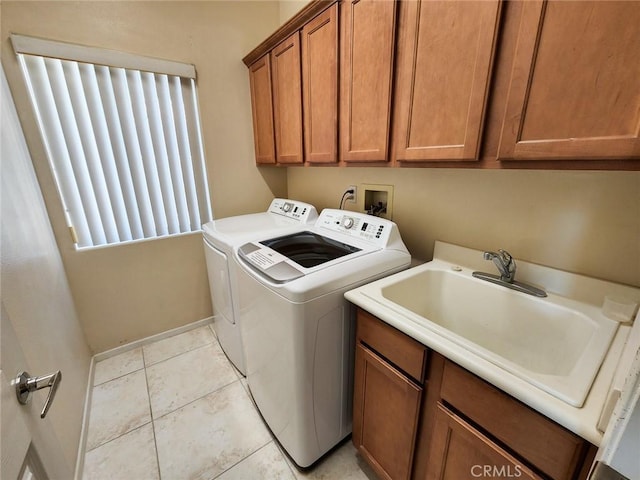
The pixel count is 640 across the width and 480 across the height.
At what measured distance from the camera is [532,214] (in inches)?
41.7

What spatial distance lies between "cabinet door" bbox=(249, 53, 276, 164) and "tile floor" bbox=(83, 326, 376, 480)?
5.46ft

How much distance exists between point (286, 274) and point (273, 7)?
2330 millimetres

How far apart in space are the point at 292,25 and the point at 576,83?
1.41m

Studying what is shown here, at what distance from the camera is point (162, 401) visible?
1.68 meters

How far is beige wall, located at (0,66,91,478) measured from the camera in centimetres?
66

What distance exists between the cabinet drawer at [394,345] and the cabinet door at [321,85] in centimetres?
89

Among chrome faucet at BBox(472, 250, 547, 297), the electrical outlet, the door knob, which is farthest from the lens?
the electrical outlet

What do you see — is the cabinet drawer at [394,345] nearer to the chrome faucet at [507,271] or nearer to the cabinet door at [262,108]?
the chrome faucet at [507,271]

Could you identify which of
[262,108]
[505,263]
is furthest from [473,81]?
[262,108]

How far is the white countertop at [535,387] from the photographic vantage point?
0.54 m

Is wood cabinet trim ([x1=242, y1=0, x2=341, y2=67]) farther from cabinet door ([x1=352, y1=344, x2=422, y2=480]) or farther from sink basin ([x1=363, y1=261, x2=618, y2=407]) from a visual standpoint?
cabinet door ([x1=352, y1=344, x2=422, y2=480])

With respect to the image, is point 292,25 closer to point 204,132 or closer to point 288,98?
point 288,98

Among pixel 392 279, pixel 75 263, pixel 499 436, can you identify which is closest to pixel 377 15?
pixel 392 279

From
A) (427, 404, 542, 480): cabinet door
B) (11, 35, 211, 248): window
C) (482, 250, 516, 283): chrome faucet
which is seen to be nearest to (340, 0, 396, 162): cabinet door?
(482, 250, 516, 283): chrome faucet
